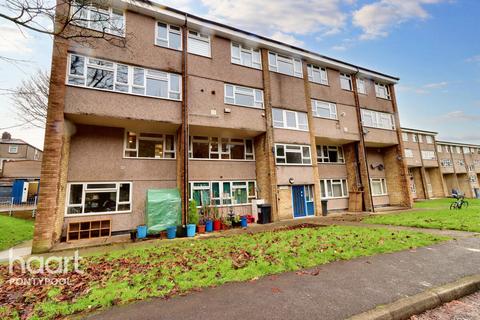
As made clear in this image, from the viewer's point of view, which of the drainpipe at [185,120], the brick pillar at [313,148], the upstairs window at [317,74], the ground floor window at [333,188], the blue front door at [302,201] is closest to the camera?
the drainpipe at [185,120]

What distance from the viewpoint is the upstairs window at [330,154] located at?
17031 mm

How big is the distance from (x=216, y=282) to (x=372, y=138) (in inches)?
706

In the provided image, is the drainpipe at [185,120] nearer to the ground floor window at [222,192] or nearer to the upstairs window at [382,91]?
the ground floor window at [222,192]

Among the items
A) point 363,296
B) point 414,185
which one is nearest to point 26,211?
point 363,296

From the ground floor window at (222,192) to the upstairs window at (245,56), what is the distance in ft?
25.0

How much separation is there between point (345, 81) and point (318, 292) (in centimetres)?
1841

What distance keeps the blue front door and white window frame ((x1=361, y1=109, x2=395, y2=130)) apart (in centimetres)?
789

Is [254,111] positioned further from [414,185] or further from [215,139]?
[414,185]

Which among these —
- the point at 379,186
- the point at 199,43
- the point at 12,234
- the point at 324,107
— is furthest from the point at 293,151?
the point at 12,234

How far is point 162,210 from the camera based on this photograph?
977 centimetres

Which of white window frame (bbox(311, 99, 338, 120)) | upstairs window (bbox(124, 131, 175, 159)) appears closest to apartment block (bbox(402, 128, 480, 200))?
white window frame (bbox(311, 99, 338, 120))

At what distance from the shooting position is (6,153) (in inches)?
1385

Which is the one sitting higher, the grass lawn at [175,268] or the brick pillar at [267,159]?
the brick pillar at [267,159]

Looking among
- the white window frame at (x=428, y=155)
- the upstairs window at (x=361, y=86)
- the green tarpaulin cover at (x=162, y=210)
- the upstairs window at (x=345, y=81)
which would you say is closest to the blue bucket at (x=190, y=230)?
the green tarpaulin cover at (x=162, y=210)
